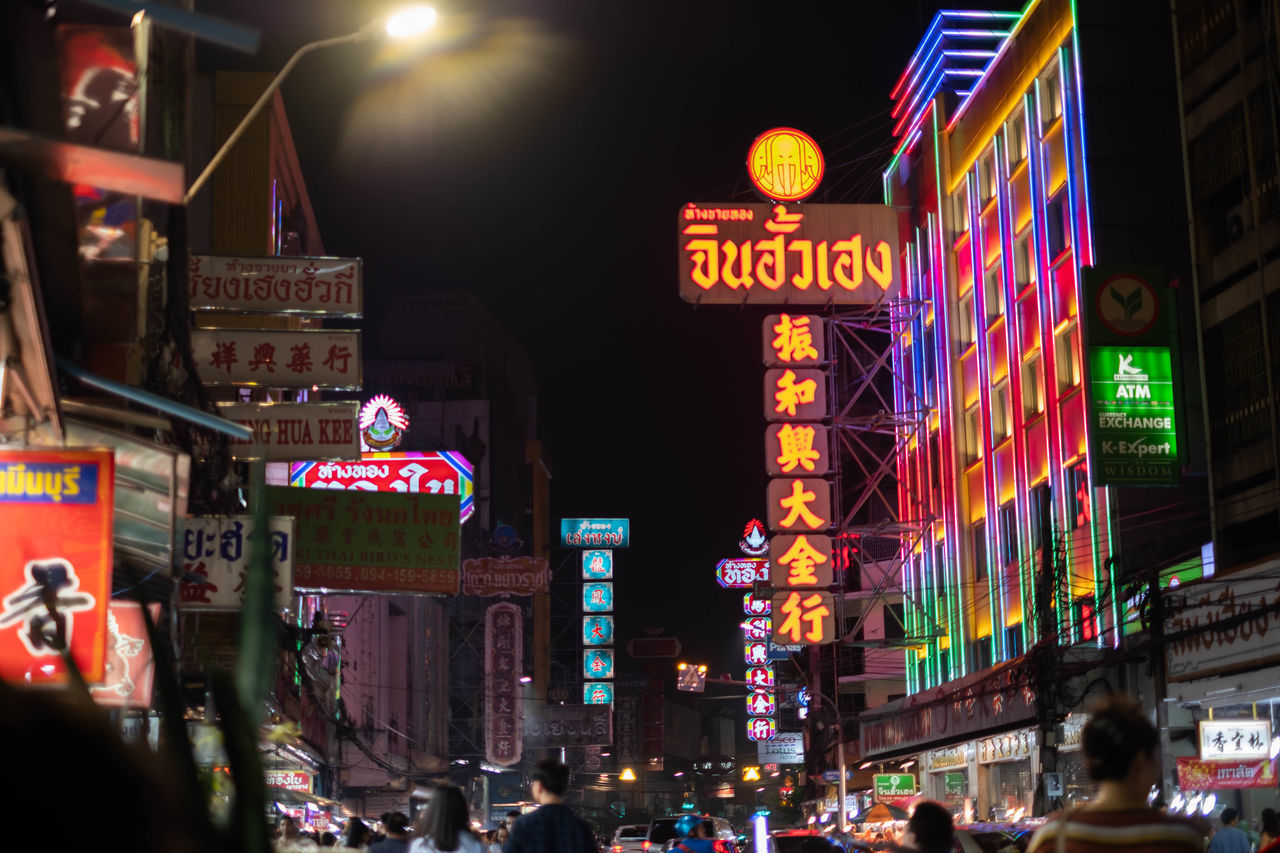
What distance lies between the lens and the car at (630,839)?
112 feet

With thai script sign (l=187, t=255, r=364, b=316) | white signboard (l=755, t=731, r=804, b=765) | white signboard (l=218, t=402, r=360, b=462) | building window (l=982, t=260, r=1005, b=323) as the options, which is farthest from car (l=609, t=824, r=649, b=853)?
white signboard (l=755, t=731, r=804, b=765)

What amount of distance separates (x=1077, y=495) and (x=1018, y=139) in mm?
8381

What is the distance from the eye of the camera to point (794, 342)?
34969mm

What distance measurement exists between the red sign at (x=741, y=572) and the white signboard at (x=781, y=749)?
766 cm

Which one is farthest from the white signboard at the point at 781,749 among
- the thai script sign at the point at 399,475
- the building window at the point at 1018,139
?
the building window at the point at 1018,139

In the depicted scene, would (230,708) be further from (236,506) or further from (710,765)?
(710,765)

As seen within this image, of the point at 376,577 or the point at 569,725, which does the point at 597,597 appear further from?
the point at 376,577

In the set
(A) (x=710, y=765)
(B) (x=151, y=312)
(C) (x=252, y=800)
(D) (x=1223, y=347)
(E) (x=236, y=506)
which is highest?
(D) (x=1223, y=347)

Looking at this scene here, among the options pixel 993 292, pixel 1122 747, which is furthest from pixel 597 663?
pixel 1122 747

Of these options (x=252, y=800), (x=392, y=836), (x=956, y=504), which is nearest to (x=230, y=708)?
(x=252, y=800)

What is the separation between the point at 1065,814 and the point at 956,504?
32859 millimetres

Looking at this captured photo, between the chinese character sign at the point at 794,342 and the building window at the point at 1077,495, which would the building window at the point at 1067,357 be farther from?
the chinese character sign at the point at 794,342

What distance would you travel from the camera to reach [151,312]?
13062 mm

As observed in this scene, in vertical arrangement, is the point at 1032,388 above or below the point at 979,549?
above
